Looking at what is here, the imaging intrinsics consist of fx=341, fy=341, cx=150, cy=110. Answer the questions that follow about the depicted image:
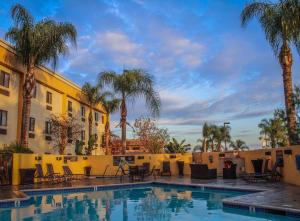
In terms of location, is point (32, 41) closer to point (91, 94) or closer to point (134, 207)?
point (134, 207)

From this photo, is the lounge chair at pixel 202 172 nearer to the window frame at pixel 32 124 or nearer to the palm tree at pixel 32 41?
the palm tree at pixel 32 41

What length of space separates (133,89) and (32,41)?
8682 millimetres

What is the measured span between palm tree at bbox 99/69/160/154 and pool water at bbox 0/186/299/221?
33.1 ft

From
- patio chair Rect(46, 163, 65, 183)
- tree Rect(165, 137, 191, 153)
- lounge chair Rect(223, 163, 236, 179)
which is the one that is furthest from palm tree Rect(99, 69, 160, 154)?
lounge chair Rect(223, 163, 236, 179)

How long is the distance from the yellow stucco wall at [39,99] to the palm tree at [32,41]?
6.78 ft

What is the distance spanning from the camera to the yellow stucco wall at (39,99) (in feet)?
75.5

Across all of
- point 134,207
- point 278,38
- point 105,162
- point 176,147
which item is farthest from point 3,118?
point 278,38

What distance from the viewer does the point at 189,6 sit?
15.1 metres

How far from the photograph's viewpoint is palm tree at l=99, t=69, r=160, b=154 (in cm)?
2620

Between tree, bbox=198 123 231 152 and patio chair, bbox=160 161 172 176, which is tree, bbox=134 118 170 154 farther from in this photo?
tree, bbox=198 123 231 152

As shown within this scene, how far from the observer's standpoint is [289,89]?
54.3 ft

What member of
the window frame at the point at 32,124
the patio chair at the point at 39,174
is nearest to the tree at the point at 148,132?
the window frame at the point at 32,124

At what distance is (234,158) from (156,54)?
8.65 meters

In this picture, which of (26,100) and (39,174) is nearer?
(39,174)
